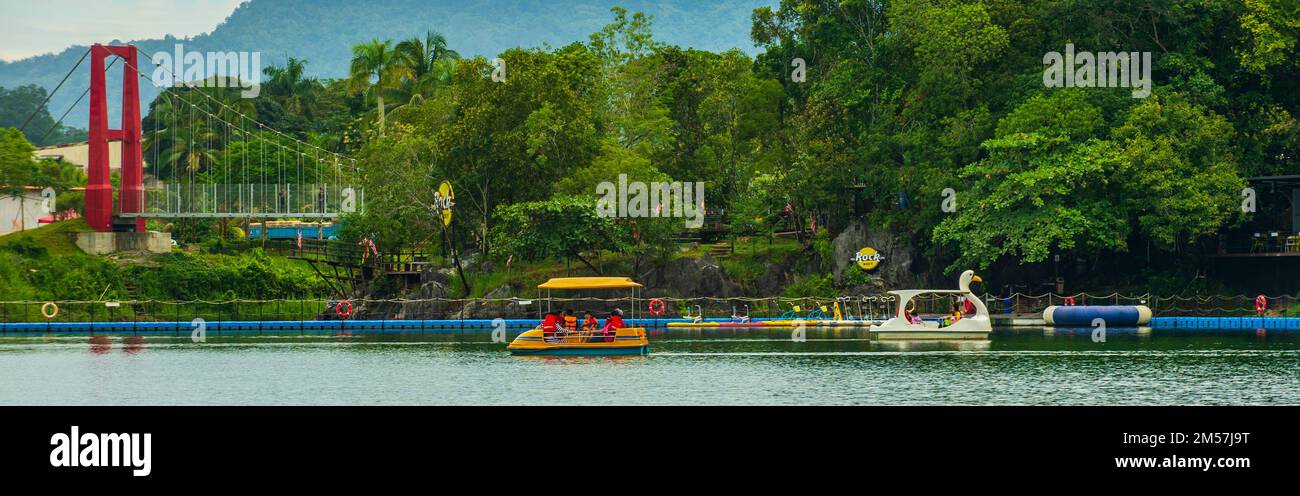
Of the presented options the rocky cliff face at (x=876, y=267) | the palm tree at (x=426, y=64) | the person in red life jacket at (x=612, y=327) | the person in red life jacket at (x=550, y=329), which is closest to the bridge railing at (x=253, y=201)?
the palm tree at (x=426, y=64)

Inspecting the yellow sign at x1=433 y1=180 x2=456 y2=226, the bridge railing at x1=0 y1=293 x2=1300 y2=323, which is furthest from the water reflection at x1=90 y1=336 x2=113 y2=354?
the yellow sign at x1=433 y1=180 x2=456 y2=226

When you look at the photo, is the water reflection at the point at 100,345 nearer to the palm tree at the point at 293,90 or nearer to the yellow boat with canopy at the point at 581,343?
the yellow boat with canopy at the point at 581,343

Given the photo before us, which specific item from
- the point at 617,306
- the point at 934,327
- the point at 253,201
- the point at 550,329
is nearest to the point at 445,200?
the point at 617,306

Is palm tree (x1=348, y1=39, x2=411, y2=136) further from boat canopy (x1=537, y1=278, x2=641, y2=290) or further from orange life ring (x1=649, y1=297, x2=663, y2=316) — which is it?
boat canopy (x1=537, y1=278, x2=641, y2=290)

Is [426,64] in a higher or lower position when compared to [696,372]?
higher

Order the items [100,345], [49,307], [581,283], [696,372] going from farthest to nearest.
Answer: [49,307] → [100,345] → [581,283] → [696,372]

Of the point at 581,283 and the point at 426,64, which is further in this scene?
the point at 426,64

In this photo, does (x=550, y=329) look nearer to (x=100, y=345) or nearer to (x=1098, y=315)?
(x=100, y=345)

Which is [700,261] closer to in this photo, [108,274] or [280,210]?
[280,210]

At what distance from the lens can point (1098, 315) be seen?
59781 millimetres

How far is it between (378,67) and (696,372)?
60917mm

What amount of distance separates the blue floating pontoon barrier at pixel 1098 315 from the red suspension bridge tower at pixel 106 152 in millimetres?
46361

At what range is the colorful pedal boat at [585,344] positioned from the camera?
45812 mm
